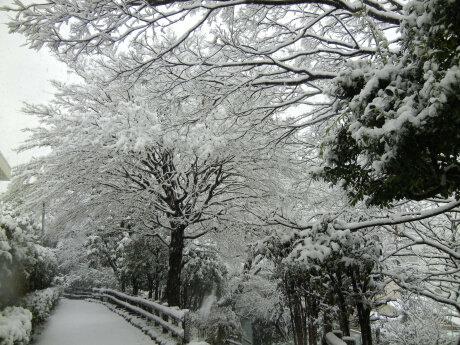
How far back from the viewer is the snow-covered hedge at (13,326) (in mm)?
4773

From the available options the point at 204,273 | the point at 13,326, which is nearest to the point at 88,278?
the point at 204,273

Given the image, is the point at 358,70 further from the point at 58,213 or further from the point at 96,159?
the point at 58,213

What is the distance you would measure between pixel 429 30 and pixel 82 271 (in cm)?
3454

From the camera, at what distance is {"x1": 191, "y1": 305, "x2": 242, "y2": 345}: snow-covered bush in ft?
58.3

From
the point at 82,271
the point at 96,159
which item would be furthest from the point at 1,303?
the point at 82,271

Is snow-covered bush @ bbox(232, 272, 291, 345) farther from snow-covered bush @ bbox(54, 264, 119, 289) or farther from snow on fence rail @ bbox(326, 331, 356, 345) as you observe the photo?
snow-covered bush @ bbox(54, 264, 119, 289)

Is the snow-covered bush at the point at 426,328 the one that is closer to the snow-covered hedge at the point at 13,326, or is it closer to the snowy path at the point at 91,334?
the snowy path at the point at 91,334

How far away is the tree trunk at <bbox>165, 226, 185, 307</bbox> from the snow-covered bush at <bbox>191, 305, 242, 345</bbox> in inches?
348

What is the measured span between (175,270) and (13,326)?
18.3 feet

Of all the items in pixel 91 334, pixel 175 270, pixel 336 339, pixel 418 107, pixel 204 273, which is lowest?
pixel 91 334

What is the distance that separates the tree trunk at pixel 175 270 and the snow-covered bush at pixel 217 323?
8843 mm

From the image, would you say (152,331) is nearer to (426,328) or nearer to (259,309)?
(259,309)

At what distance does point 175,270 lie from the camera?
10.2m

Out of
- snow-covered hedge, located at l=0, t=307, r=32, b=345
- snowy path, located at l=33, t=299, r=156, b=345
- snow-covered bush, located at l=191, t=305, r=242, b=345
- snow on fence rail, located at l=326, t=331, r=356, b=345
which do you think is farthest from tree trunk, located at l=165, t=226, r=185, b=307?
snow-covered bush, located at l=191, t=305, r=242, b=345
